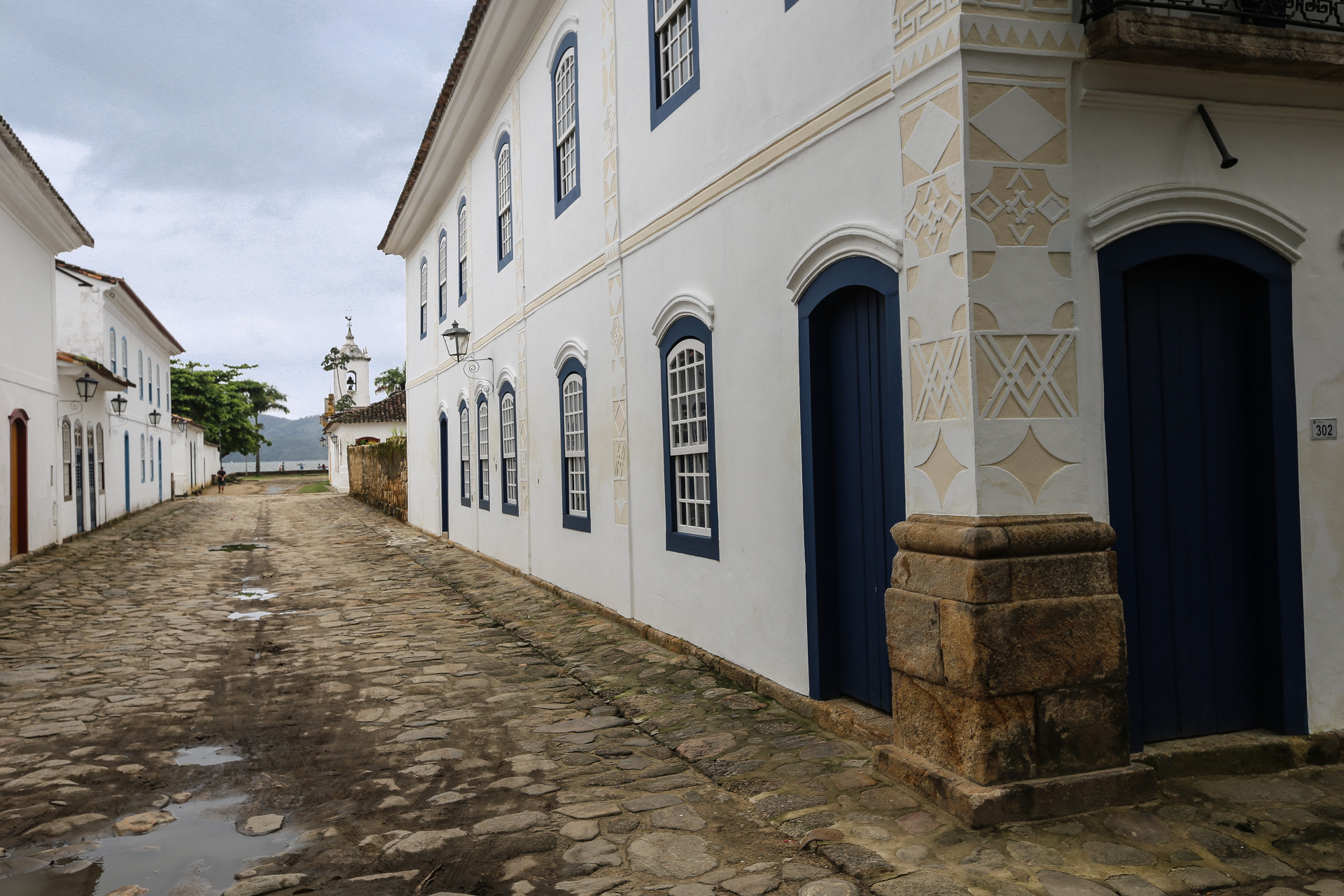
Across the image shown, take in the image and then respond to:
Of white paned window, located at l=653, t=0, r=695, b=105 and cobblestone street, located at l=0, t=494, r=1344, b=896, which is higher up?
white paned window, located at l=653, t=0, r=695, b=105

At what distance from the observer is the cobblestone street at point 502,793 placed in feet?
11.8

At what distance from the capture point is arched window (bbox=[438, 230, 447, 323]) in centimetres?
1755

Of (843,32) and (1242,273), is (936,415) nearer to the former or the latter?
(1242,273)

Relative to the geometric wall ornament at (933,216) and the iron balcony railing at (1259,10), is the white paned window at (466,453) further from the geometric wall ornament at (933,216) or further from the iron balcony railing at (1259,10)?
the iron balcony railing at (1259,10)

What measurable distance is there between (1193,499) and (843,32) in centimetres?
299

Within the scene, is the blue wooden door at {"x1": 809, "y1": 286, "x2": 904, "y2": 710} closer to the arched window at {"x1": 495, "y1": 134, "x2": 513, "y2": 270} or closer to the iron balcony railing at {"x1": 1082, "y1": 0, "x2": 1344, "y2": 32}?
the iron balcony railing at {"x1": 1082, "y1": 0, "x2": 1344, "y2": 32}

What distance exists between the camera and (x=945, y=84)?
4262 mm

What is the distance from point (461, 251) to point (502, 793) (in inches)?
508

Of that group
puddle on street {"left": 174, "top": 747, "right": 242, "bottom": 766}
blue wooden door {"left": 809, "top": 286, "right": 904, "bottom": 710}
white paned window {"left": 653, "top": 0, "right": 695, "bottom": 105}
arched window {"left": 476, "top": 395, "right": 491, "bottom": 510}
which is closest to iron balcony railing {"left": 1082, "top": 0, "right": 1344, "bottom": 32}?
blue wooden door {"left": 809, "top": 286, "right": 904, "bottom": 710}

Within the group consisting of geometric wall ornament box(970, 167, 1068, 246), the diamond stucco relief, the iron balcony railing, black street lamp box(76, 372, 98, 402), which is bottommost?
geometric wall ornament box(970, 167, 1068, 246)

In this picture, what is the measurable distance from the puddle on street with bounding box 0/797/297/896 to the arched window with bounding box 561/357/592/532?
5.57m

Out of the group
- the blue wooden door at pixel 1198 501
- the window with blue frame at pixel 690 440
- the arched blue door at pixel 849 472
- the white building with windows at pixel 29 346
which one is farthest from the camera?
the white building with windows at pixel 29 346

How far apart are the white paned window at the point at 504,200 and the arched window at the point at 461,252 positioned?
258cm

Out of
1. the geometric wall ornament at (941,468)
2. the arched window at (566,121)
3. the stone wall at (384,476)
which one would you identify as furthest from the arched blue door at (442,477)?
the geometric wall ornament at (941,468)
